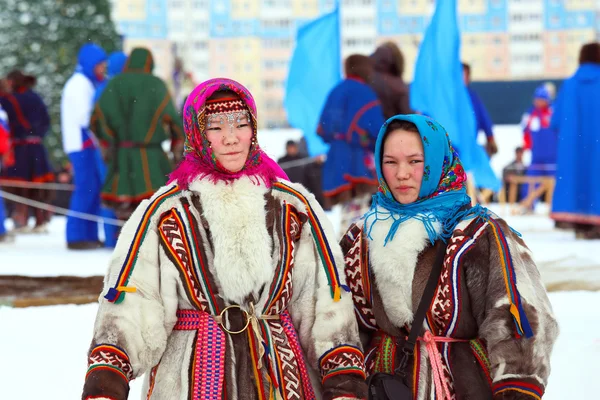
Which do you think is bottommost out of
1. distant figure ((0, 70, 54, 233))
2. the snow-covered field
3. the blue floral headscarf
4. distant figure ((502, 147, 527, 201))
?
distant figure ((502, 147, 527, 201))

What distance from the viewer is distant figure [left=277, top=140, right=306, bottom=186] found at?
14312mm

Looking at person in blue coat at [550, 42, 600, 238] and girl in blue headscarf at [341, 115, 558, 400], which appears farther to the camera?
person in blue coat at [550, 42, 600, 238]

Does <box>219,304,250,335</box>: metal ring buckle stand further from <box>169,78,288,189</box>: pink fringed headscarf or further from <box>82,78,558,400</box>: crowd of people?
<box>169,78,288,189</box>: pink fringed headscarf

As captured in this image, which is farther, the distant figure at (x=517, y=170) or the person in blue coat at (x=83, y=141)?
the distant figure at (x=517, y=170)

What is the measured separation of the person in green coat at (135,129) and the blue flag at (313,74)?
2088mm

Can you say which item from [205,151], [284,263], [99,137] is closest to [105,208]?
[99,137]

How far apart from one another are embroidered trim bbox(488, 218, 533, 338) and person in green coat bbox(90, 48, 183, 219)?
5528 millimetres

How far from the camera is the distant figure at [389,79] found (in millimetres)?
7441

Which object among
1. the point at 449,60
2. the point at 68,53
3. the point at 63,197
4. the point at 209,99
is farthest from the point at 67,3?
the point at 209,99

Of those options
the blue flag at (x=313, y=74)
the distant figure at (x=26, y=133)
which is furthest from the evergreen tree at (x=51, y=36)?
the blue flag at (x=313, y=74)

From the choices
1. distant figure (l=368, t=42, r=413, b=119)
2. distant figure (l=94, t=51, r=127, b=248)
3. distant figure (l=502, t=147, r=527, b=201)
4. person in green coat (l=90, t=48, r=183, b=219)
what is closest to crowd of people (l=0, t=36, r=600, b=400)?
distant figure (l=368, t=42, r=413, b=119)

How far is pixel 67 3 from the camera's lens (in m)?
19.5

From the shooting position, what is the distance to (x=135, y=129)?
25.4 feet

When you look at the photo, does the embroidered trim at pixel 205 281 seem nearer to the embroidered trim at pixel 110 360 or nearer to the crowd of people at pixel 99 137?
the embroidered trim at pixel 110 360
